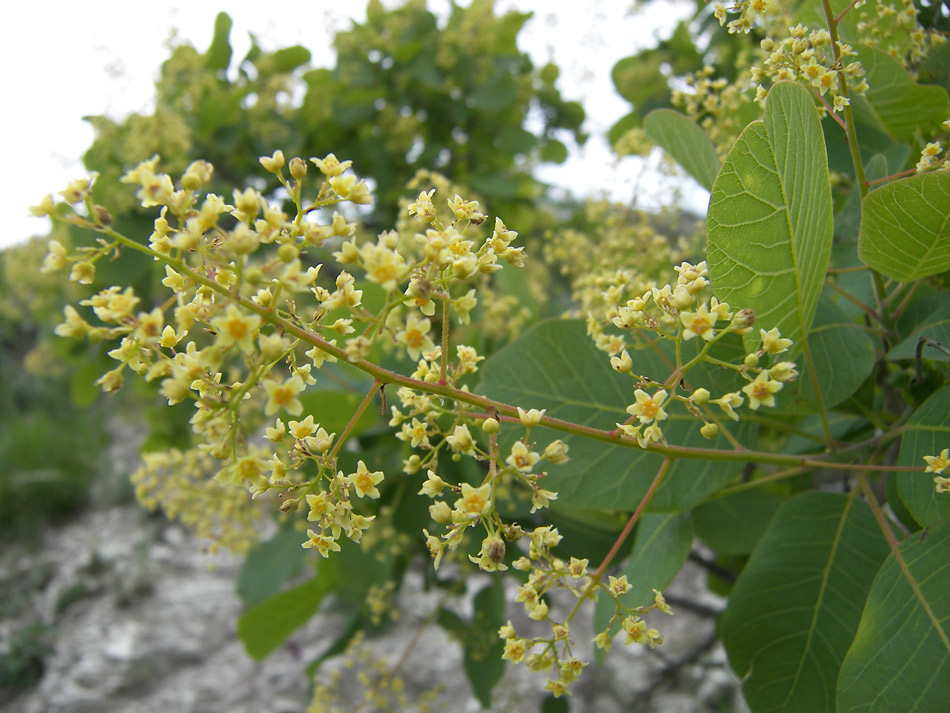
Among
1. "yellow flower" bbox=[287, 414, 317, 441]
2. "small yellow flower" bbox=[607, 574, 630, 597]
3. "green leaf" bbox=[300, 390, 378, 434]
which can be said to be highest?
"yellow flower" bbox=[287, 414, 317, 441]

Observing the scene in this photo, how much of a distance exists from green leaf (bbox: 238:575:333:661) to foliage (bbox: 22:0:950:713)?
254mm

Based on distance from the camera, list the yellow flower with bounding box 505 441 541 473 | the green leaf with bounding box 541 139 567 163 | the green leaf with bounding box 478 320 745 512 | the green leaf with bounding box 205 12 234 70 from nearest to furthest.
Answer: the yellow flower with bounding box 505 441 541 473, the green leaf with bounding box 478 320 745 512, the green leaf with bounding box 205 12 234 70, the green leaf with bounding box 541 139 567 163

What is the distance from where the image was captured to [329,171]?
2.50ft

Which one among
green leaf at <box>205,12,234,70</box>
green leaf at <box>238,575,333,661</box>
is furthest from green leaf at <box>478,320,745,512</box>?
green leaf at <box>205,12,234,70</box>

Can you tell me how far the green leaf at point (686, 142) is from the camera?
3.82 ft

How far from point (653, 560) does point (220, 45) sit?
2893 millimetres

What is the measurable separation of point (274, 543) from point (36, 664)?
2.59 meters

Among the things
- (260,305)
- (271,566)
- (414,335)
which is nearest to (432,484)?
(414,335)

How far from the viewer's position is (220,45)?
298 cm

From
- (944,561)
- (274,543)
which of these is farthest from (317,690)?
(944,561)

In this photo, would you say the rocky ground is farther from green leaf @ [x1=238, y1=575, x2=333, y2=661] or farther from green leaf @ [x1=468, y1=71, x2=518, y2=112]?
green leaf @ [x1=468, y1=71, x2=518, y2=112]

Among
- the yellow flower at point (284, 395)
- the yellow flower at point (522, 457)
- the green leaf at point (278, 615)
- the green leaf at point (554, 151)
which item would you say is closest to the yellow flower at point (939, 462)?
the yellow flower at point (522, 457)

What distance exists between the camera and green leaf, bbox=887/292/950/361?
3.37 ft

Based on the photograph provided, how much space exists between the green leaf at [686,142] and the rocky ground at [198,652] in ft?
5.74
